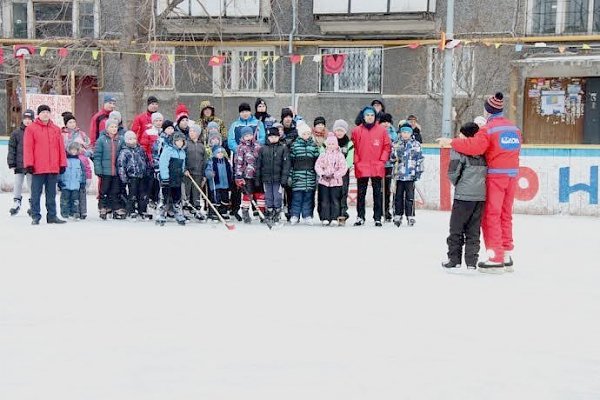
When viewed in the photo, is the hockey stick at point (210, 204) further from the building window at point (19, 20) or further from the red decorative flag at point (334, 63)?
the building window at point (19, 20)

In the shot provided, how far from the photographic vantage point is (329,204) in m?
12.1

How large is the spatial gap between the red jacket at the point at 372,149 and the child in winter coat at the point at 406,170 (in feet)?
0.56

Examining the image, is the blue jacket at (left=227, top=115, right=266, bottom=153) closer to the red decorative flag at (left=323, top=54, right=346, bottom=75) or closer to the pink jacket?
the pink jacket

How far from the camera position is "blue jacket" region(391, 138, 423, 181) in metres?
11.8

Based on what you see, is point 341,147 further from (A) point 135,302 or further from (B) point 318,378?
(B) point 318,378

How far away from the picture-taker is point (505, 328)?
5.84m

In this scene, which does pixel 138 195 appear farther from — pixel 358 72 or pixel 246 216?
pixel 358 72

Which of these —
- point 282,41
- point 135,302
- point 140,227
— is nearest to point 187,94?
point 282,41

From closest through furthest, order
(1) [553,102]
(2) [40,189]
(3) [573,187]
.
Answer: (2) [40,189], (3) [573,187], (1) [553,102]

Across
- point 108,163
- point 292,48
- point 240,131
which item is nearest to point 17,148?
point 108,163

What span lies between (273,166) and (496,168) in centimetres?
437

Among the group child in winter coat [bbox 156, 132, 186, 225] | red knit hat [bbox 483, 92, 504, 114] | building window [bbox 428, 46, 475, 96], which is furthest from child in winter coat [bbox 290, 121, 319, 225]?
building window [bbox 428, 46, 475, 96]

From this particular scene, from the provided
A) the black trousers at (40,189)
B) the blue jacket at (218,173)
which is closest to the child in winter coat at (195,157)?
the blue jacket at (218,173)

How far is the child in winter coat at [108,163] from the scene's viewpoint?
12109 mm
